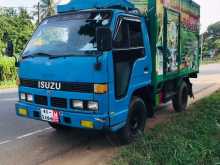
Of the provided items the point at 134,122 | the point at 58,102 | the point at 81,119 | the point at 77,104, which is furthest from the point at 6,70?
the point at 81,119

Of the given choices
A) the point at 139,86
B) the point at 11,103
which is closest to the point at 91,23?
the point at 139,86

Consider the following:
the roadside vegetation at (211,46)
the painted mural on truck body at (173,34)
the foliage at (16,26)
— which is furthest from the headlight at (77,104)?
the roadside vegetation at (211,46)

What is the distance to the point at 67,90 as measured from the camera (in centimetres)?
590

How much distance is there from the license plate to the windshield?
3.17 feet

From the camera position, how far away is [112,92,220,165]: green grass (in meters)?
5.54

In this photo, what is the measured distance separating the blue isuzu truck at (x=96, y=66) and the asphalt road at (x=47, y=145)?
0.46 metres

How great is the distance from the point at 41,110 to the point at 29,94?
0.42 meters

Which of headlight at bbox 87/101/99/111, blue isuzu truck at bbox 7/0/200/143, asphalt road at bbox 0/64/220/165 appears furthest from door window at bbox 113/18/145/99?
asphalt road at bbox 0/64/220/165

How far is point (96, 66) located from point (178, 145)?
189 centimetres

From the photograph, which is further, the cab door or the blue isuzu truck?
the cab door

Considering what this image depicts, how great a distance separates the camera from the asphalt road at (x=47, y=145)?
5.92 meters

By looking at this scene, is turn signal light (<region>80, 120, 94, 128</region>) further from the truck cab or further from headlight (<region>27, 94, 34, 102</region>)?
headlight (<region>27, 94, 34, 102</region>)

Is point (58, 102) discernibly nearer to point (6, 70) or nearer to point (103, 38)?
point (103, 38)

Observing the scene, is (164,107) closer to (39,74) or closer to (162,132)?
(162,132)
